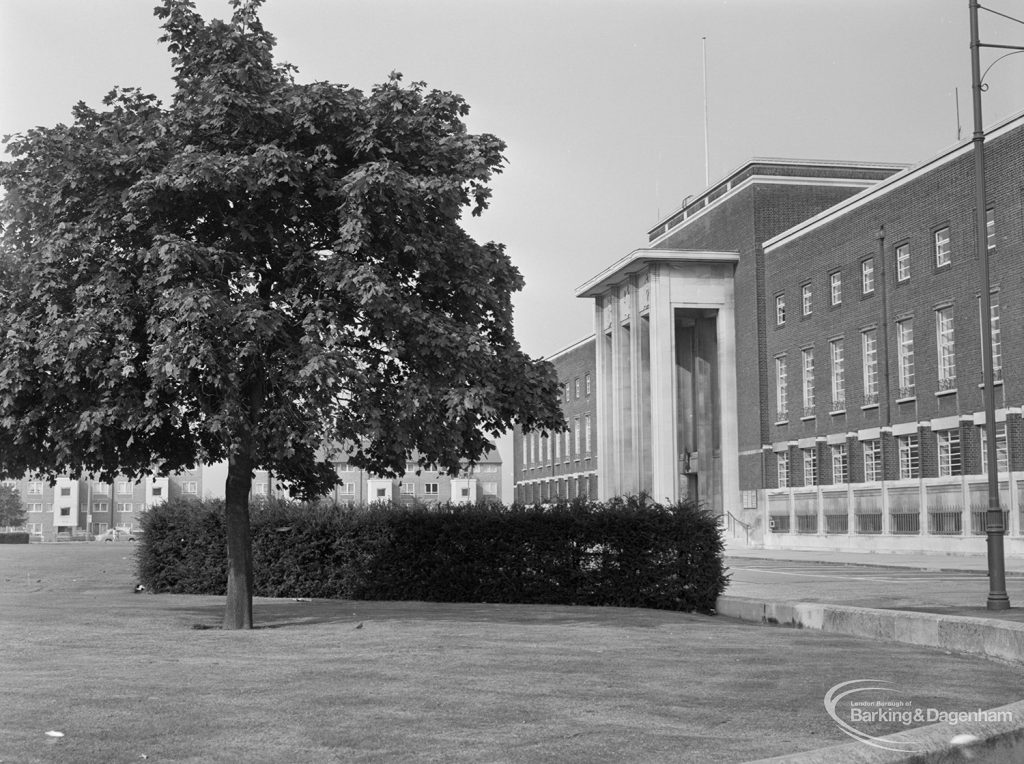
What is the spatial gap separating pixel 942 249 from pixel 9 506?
11640cm

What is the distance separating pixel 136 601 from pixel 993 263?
109 feet

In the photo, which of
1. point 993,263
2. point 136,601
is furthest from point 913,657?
point 993,263

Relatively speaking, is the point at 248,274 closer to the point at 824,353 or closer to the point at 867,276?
the point at 867,276

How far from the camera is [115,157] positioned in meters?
14.3

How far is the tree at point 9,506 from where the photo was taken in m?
137

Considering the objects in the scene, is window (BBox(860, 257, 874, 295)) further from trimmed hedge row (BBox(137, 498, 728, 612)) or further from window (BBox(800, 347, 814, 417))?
trimmed hedge row (BBox(137, 498, 728, 612))

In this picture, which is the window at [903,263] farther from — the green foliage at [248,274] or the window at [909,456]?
the green foliage at [248,274]

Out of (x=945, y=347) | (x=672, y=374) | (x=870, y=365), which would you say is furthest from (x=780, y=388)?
(x=945, y=347)

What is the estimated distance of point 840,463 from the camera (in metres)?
56.0

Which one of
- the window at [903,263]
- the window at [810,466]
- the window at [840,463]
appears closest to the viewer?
the window at [903,263]

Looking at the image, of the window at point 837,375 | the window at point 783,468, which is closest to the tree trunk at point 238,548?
the window at point 837,375

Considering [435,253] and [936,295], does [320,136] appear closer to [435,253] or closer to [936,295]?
[435,253]

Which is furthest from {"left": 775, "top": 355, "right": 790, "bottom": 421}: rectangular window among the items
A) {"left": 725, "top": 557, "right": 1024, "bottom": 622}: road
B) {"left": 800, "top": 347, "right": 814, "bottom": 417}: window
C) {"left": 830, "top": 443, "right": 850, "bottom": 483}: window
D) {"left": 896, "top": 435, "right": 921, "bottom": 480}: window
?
{"left": 725, "top": 557, "right": 1024, "bottom": 622}: road

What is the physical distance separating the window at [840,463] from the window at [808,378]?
2980 mm
